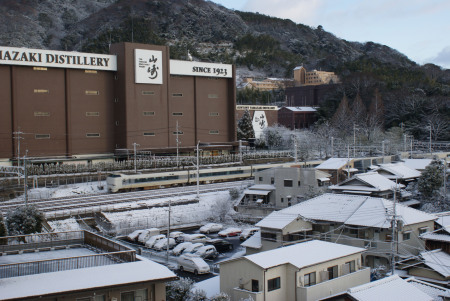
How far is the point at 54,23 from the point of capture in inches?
6260

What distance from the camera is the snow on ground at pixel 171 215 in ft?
79.6

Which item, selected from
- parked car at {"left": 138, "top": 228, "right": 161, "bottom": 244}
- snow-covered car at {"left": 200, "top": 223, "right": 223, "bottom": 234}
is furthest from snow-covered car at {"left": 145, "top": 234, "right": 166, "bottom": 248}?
snow-covered car at {"left": 200, "top": 223, "right": 223, "bottom": 234}

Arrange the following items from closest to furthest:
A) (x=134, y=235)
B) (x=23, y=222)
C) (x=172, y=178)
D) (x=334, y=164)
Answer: (x=23, y=222) → (x=134, y=235) → (x=334, y=164) → (x=172, y=178)

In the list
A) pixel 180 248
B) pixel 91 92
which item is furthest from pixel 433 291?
pixel 91 92

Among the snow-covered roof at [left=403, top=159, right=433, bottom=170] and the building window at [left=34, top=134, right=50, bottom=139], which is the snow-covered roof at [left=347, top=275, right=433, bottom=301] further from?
the building window at [left=34, top=134, right=50, bottom=139]

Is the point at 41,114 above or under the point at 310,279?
above

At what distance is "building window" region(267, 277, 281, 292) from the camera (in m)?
12.0

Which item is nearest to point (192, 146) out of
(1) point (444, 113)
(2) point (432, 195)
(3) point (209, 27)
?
(2) point (432, 195)

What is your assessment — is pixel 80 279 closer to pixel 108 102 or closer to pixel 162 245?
pixel 162 245

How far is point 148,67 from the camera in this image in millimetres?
42219

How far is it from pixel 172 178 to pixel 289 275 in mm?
22079

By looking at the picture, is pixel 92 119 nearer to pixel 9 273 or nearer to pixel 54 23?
pixel 9 273

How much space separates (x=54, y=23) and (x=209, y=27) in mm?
51939

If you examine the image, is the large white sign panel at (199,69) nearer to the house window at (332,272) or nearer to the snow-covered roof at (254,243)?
the snow-covered roof at (254,243)
